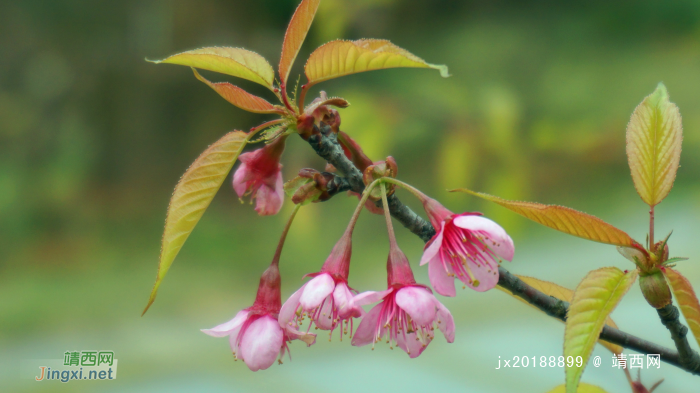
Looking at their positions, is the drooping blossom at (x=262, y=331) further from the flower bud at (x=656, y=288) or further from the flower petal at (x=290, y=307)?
the flower bud at (x=656, y=288)

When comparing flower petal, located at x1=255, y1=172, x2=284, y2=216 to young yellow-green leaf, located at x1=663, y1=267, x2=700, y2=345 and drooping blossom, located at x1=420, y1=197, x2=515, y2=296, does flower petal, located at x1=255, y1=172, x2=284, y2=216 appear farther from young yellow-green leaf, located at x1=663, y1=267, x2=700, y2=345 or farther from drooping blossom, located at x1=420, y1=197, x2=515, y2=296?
young yellow-green leaf, located at x1=663, y1=267, x2=700, y2=345

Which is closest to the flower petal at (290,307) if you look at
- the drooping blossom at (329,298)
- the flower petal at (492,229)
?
the drooping blossom at (329,298)

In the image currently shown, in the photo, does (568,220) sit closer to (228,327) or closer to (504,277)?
(504,277)

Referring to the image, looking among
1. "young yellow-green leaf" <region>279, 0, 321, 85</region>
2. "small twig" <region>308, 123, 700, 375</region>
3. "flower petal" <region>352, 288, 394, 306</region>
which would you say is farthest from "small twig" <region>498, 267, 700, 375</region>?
"young yellow-green leaf" <region>279, 0, 321, 85</region>

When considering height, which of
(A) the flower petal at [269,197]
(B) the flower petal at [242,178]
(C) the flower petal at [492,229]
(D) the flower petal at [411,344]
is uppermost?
(B) the flower petal at [242,178]

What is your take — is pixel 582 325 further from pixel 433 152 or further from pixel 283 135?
pixel 433 152

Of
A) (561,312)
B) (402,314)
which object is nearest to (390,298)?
(402,314)

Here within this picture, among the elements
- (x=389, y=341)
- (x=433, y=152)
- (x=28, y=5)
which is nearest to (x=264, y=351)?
(x=389, y=341)
